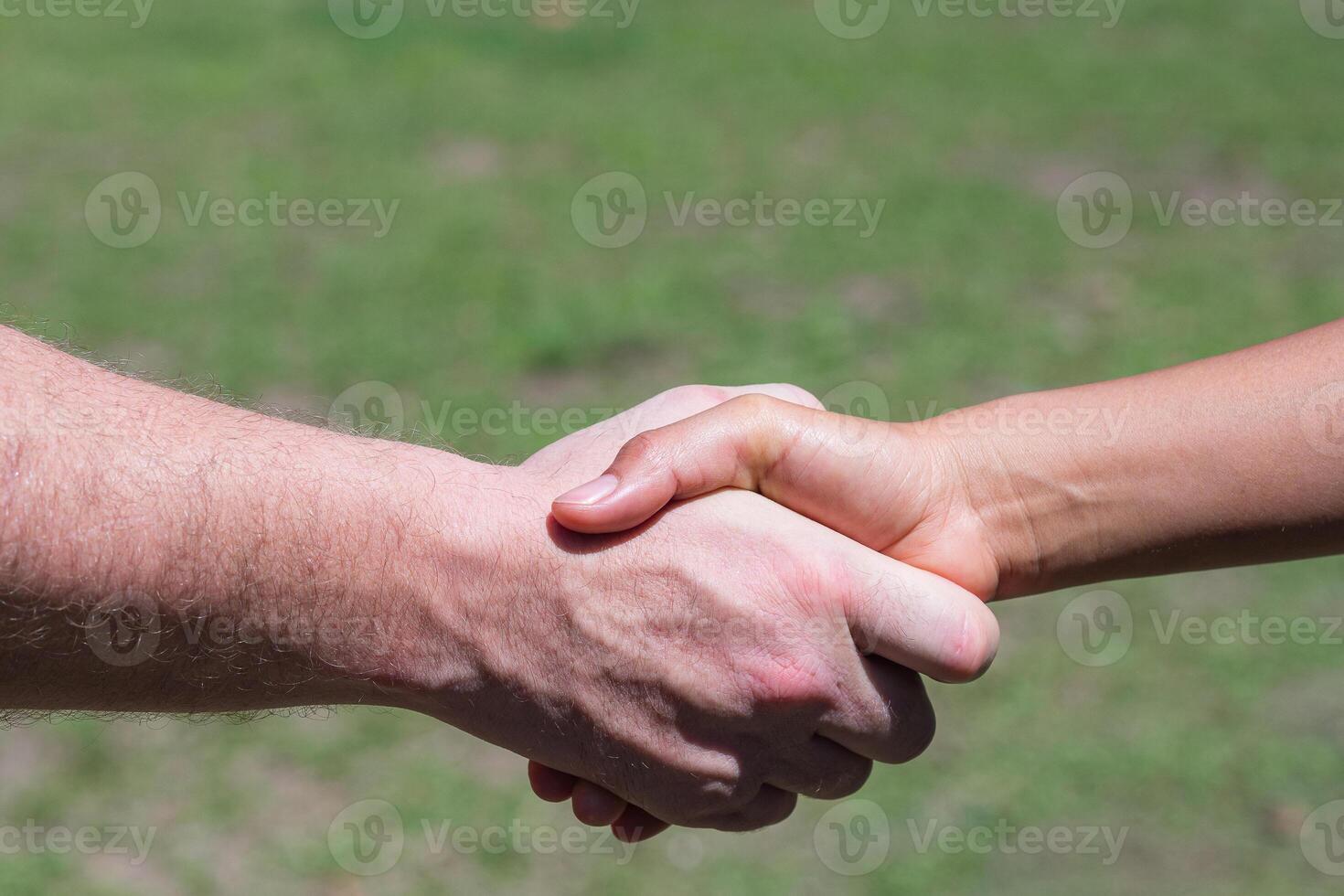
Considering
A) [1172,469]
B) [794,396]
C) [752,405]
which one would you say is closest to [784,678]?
[752,405]

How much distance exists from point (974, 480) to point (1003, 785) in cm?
174

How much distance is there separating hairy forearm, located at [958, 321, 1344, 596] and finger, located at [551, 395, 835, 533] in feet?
1.62

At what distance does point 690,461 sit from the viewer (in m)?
2.49

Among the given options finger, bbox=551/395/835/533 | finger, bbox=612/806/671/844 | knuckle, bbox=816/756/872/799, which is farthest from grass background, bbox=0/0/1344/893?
finger, bbox=551/395/835/533

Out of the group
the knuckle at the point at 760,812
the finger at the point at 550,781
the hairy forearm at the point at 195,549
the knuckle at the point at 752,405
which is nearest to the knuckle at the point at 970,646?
the knuckle at the point at 760,812

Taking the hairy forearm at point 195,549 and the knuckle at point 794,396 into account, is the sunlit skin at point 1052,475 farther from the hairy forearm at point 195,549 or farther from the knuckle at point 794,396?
the hairy forearm at point 195,549

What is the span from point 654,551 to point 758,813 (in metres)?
0.67

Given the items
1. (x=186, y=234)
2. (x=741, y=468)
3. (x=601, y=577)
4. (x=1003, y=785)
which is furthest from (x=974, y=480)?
(x=186, y=234)

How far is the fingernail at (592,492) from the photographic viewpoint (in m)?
2.38

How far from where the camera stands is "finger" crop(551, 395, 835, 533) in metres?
2.39

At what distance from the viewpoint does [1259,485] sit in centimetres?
240

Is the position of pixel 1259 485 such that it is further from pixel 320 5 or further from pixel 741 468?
pixel 320 5

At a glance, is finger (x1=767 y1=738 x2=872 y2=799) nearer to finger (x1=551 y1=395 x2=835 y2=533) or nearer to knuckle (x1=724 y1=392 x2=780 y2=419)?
finger (x1=551 y1=395 x2=835 y2=533)

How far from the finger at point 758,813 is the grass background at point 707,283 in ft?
4.02
